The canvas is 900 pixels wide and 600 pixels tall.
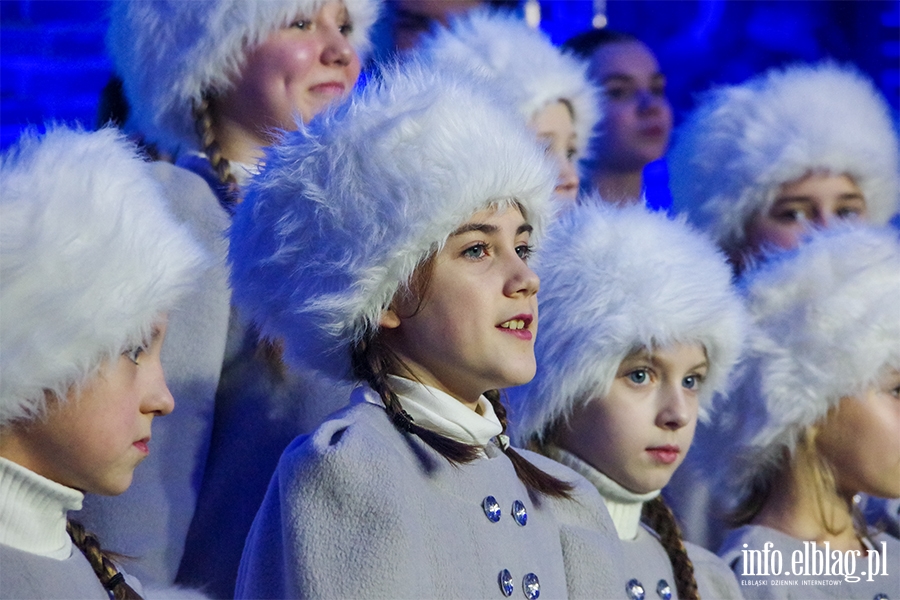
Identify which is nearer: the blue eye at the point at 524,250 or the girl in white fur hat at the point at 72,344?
the girl in white fur hat at the point at 72,344

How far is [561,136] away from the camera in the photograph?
3359mm

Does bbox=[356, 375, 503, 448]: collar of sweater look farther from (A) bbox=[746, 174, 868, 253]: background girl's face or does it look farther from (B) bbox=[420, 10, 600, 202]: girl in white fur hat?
(A) bbox=[746, 174, 868, 253]: background girl's face

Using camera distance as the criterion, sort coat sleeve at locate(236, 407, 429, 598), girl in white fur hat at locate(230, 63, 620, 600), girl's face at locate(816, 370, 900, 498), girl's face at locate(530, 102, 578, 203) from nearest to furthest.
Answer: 1. coat sleeve at locate(236, 407, 429, 598)
2. girl in white fur hat at locate(230, 63, 620, 600)
3. girl's face at locate(816, 370, 900, 498)
4. girl's face at locate(530, 102, 578, 203)

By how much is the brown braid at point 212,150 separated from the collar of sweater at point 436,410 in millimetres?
Answer: 674

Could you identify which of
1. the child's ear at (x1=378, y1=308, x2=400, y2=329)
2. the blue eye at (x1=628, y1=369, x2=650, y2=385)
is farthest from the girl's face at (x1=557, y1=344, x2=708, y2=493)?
the child's ear at (x1=378, y1=308, x2=400, y2=329)

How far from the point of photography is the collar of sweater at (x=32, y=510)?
1.69 meters

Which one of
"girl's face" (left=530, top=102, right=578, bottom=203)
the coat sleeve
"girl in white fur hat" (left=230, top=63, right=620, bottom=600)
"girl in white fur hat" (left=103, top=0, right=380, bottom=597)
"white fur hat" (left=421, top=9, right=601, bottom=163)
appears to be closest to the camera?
the coat sleeve

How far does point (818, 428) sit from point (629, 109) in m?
1.35

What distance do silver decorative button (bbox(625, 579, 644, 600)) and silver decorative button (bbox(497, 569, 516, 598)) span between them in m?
0.39

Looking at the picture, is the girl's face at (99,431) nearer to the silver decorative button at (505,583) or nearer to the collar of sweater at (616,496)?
the silver decorative button at (505,583)

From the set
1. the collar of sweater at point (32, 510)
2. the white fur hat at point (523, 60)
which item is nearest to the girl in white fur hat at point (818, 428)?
the white fur hat at point (523, 60)

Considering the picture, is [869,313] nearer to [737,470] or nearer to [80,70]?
[737,470]

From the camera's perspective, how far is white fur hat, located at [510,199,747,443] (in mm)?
2502

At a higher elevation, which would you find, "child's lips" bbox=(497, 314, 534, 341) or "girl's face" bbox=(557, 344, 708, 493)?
"child's lips" bbox=(497, 314, 534, 341)
